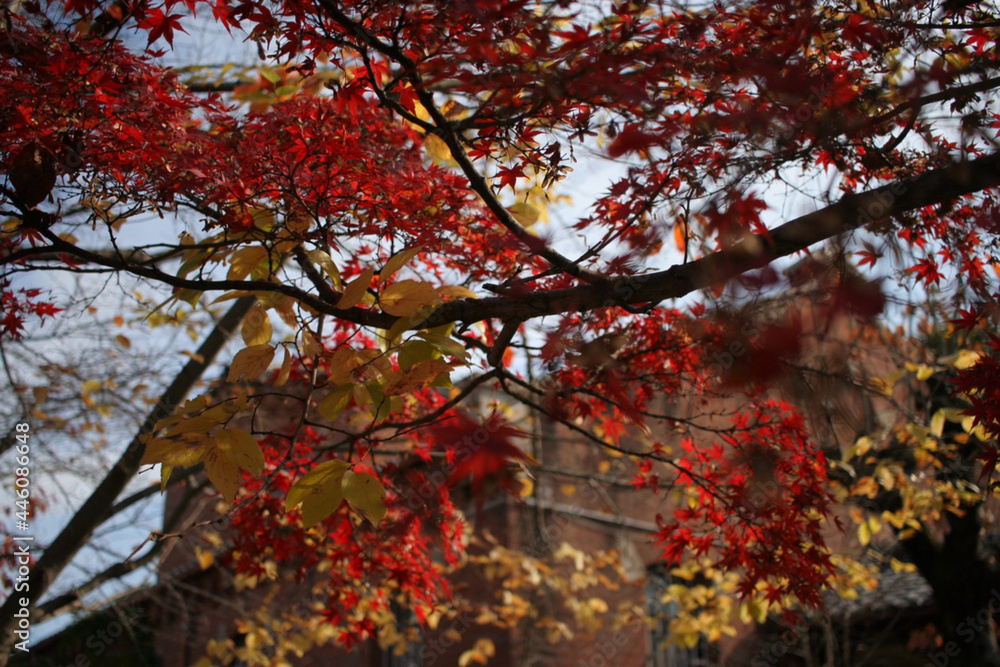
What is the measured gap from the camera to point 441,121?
2.29 m

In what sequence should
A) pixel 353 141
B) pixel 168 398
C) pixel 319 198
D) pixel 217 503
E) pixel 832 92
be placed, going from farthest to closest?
pixel 217 503 < pixel 168 398 < pixel 353 141 < pixel 319 198 < pixel 832 92

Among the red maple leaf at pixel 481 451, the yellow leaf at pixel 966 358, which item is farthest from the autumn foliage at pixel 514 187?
the yellow leaf at pixel 966 358

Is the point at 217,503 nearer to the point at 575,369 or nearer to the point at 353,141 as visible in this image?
the point at 575,369

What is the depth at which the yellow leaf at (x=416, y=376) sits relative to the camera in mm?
2066

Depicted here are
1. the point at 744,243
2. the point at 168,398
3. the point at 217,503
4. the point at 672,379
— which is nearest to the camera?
the point at 744,243

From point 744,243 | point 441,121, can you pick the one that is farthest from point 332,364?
point 744,243

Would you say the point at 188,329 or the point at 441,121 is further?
the point at 188,329

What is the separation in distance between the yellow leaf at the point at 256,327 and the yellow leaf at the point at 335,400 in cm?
64

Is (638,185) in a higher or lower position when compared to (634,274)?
higher

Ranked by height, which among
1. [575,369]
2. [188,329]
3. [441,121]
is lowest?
[575,369]

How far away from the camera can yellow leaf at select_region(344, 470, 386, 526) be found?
206 cm

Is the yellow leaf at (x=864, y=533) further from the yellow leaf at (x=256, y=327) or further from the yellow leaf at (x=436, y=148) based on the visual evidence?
the yellow leaf at (x=256, y=327)

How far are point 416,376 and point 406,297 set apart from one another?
0.30 m

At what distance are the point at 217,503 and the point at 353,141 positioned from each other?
434 cm
